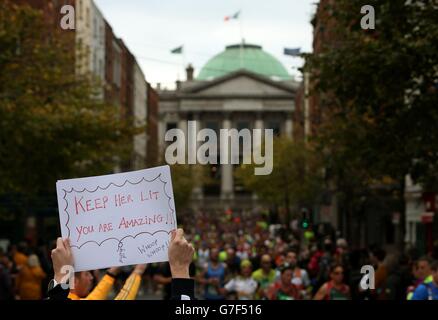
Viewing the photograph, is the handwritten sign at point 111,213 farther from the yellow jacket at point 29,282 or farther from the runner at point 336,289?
the yellow jacket at point 29,282

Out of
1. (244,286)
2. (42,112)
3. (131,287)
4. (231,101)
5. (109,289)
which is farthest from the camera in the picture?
(231,101)

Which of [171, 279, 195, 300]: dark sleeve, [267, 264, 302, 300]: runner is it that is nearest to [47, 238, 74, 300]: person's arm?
[171, 279, 195, 300]: dark sleeve

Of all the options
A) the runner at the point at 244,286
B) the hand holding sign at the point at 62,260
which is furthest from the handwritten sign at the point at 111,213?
the runner at the point at 244,286

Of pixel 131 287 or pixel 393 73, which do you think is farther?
pixel 393 73

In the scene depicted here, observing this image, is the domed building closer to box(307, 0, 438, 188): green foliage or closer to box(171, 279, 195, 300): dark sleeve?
box(307, 0, 438, 188): green foliage

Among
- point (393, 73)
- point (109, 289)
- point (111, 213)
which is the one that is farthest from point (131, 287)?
point (393, 73)

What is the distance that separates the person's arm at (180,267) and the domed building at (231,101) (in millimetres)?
125202

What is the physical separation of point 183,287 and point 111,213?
0.74 m

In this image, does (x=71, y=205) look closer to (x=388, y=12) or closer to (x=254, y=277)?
(x=254, y=277)

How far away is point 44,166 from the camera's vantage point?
113 ft

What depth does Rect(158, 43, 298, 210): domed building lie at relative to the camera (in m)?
134

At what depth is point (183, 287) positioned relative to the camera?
4.11 m

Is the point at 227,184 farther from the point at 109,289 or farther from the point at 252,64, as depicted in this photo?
the point at 109,289

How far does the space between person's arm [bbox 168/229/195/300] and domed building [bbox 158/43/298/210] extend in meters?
125
